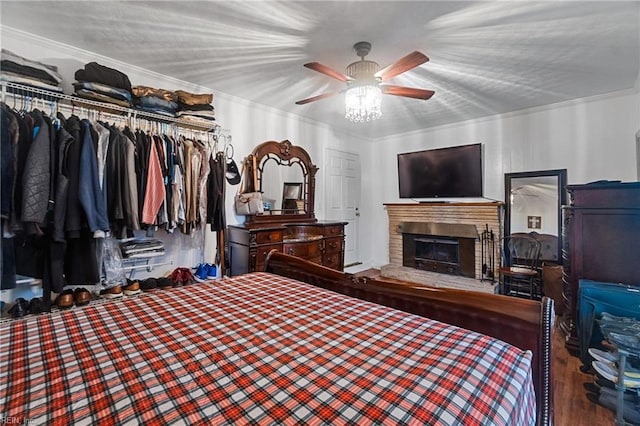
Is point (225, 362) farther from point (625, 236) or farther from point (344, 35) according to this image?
point (625, 236)

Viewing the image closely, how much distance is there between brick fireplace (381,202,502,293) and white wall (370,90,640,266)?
433mm

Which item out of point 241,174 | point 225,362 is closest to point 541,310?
point 225,362

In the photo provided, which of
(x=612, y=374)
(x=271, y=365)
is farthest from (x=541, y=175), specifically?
(x=271, y=365)

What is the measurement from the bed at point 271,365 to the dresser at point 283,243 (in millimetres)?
1532

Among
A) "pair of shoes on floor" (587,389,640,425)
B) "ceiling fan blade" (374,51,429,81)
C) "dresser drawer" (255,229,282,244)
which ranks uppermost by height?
"ceiling fan blade" (374,51,429,81)

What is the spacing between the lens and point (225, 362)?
818 mm

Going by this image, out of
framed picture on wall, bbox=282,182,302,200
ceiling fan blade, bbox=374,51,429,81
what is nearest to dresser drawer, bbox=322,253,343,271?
framed picture on wall, bbox=282,182,302,200

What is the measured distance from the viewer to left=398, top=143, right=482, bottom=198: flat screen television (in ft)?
13.4

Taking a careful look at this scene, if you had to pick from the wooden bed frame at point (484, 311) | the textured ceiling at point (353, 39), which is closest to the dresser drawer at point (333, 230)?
the textured ceiling at point (353, 39)

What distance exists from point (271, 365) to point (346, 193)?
413 centimetres

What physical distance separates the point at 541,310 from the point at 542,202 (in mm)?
3361

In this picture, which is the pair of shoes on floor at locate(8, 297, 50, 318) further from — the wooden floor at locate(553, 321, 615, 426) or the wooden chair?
the wooden chair

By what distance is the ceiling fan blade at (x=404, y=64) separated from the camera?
1825 millimetres

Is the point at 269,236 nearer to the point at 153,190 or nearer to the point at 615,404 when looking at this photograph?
the point at 153,190
